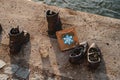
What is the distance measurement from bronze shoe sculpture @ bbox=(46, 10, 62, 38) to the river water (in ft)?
6.97

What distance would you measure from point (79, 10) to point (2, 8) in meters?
2.83

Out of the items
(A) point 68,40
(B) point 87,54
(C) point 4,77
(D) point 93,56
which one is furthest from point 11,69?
(D) point 93,56

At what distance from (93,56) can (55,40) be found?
149 centimetres

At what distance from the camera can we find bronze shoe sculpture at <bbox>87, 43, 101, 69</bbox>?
6691 mm

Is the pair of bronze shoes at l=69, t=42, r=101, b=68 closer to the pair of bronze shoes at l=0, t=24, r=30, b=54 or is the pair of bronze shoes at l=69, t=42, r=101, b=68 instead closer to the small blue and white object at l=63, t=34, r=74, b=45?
the small blue and white object at l=63, t=34, r=74, b=45

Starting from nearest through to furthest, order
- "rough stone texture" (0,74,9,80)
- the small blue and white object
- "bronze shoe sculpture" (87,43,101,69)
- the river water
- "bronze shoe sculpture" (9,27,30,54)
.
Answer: "bronze shoe sculpture" (87,43,101,69), "rough stone texture" (0,74,9,80), "bronze shoe sculpture" (9,27,30,54), the small blue and white object, the river water

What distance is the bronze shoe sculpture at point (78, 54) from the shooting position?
691cm

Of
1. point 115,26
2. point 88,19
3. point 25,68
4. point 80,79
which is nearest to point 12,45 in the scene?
point 25,68

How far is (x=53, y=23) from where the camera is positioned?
307 inches

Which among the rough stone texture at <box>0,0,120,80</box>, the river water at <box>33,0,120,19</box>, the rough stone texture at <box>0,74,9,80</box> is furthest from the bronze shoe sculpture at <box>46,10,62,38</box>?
the river water at <box>33,0,120,19</box>

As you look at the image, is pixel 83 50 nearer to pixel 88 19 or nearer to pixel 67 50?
pixel 67 50

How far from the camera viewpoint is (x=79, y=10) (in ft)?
32.0

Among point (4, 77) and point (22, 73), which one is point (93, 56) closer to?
point (22, 73)

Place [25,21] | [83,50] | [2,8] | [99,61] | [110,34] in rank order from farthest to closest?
[2,8] → [25,21] → [110,34] → [83,50] → [99,61]
